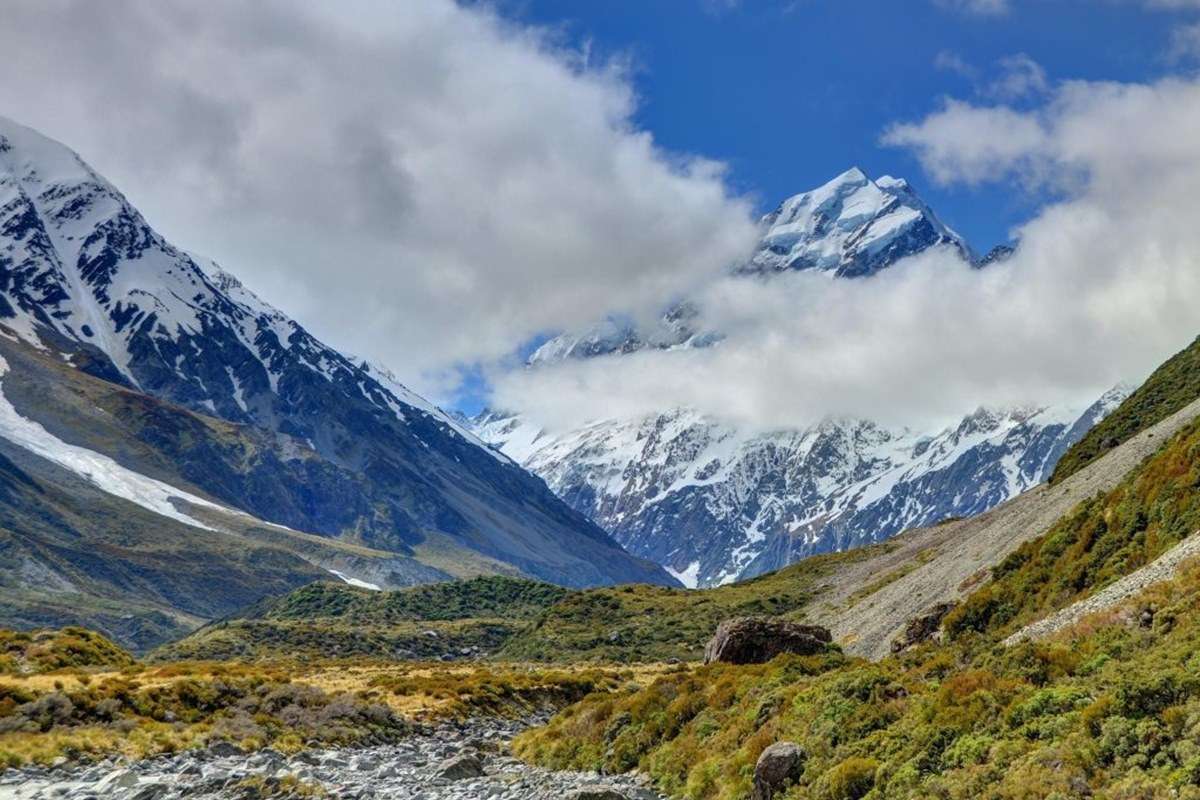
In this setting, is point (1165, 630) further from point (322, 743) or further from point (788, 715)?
point (322, 743)

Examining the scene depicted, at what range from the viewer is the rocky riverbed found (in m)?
28.6

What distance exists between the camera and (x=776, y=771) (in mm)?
24203

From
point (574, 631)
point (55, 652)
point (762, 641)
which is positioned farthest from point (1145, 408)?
point (55, 652)

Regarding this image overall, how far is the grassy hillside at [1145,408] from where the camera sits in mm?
86688

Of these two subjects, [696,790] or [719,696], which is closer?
[696,790]

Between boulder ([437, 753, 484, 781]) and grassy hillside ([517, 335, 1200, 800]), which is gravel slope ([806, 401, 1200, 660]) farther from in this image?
boulder ([437, 753, 484, 781])

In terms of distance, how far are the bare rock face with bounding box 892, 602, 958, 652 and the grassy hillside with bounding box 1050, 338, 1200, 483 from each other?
42003 millimetres

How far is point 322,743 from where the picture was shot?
44.0 meters

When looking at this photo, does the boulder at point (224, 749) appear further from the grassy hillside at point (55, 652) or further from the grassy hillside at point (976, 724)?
the grassy hillside at point (55, 652)

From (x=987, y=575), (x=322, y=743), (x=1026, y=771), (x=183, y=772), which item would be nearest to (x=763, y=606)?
(x=987, y=575)

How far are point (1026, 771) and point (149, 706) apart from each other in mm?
39181

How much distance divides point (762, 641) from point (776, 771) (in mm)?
31684

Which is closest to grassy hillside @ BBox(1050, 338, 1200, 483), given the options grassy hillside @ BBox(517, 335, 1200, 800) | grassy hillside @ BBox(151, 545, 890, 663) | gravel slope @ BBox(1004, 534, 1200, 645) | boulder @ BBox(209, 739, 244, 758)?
grassy hillside @ BBox(151, 545, 890, 663)

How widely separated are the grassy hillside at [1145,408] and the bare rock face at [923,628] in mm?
42003
